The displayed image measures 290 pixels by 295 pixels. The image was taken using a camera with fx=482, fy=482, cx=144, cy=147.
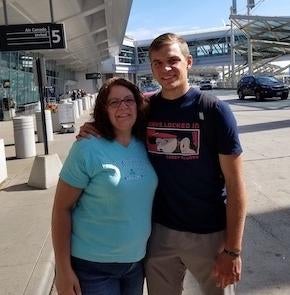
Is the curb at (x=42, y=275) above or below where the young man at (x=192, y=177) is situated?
below

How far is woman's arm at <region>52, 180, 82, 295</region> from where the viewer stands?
7.38 ft

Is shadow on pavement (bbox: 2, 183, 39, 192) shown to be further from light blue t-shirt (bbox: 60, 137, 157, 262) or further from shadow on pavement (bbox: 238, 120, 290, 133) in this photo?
shadow on pavement (bbox: 238, 120, 290, 133)

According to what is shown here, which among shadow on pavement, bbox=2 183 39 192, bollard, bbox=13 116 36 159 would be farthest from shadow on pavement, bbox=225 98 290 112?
shadow on pavement, bbox=2 183 39 192

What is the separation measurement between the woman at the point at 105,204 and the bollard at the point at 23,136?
9718 millimetres

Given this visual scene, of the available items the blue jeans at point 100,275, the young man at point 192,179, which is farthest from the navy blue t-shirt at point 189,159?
the blue jeans at point 100,275

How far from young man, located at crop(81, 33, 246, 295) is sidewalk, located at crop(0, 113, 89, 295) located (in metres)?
1.92

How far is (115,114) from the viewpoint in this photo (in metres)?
2.38

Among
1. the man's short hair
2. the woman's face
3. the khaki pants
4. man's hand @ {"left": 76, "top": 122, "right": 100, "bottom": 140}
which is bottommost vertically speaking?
the khaki pants

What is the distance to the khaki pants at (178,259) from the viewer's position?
2.50 meters

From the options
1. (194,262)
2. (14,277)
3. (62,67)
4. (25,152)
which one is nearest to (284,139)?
Result: (25,152)

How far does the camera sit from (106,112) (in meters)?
2.41

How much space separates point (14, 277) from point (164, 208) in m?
2.33

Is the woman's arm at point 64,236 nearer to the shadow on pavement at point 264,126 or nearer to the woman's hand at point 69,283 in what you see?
the woman's hand at point 69,283

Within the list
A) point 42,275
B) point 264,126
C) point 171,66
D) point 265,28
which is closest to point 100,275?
point 171,66
